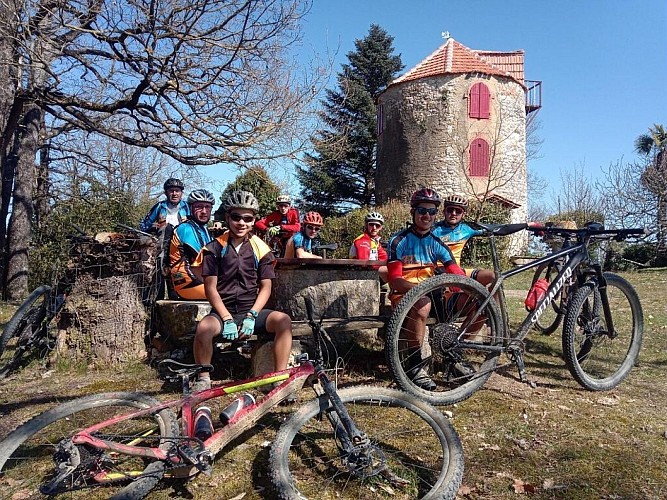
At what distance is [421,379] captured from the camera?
3.94 meters

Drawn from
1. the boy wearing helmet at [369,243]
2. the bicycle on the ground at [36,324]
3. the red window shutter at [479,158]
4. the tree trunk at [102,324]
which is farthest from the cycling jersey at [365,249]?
the red window shutter at [479,158]

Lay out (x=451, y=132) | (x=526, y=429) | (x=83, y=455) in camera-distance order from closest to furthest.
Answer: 1. (x=83, y=455)
2. (x=526, y=429)
3. (x=451, y=132)

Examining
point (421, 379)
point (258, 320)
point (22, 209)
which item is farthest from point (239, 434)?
point (22, 209)

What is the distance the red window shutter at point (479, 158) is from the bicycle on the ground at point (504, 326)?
68.0 feet

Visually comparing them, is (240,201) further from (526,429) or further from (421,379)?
(526,429)

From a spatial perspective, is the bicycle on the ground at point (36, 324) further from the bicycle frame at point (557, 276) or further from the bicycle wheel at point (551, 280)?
the bicycle wheel at point (551, 280)

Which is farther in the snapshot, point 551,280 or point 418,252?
point 551,280

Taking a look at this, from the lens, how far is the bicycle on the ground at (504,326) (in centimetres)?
384

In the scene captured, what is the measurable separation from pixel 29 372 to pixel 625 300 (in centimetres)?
597

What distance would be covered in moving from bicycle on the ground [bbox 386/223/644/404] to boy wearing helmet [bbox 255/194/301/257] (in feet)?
15.4

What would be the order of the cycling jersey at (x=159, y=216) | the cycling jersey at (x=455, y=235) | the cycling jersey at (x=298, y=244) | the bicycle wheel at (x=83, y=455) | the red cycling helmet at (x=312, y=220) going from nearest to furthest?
the bicycle wheel at (x=83, y=455)
the cycling jersey at (x=455, y=235)
the cycling jersey at (x=159, y=216)
the red cycling helmet at (x=312, y=220)
the cycling jersey at (x=298, y=244)

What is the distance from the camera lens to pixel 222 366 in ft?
16.5

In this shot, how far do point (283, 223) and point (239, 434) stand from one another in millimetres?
6390

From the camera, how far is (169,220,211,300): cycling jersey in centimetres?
508
